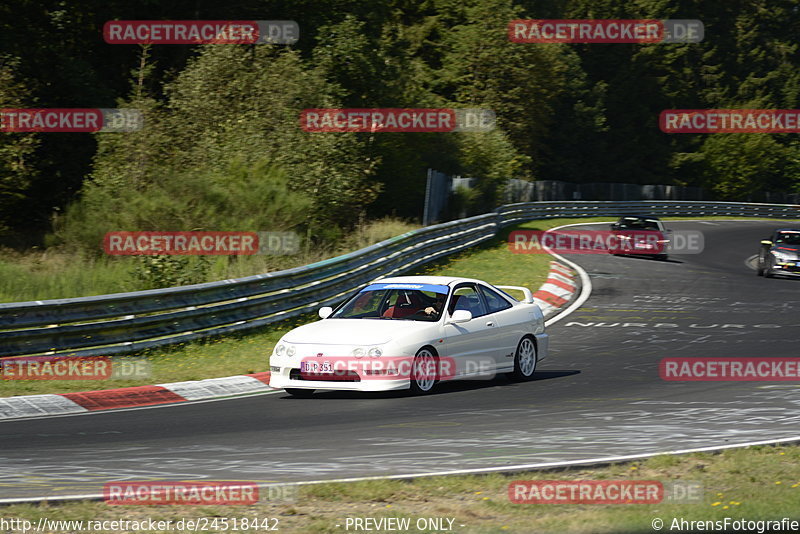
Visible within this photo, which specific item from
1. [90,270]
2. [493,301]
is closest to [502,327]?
[493,301]

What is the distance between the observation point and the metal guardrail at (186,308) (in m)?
13.8

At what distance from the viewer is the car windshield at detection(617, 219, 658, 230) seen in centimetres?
3478

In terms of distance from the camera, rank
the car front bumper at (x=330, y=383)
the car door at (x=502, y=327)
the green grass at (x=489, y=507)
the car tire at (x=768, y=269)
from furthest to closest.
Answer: the car tire at (x=768, y=269) < the car door at (x=502, y=327) < the car front bumper at (x=330, y=383) < the green grass at (x=489, y=507)

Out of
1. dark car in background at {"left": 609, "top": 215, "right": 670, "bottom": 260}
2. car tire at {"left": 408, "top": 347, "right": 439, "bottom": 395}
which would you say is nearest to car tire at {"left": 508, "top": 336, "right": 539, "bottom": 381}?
car tire at {"left": 408, "top": 347, "right": 439, "bottom": 395}

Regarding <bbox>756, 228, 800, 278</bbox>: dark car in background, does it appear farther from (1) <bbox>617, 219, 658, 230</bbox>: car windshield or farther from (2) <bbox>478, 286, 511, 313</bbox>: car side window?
(2) <bbox>478, 286, 511, 313</bbox>: car side window

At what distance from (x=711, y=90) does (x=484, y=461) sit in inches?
3629

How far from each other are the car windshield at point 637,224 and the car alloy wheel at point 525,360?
2145 cm

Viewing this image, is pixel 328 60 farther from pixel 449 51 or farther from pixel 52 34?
pixel 449 51

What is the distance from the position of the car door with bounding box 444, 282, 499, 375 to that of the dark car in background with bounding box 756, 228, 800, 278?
18769 mm

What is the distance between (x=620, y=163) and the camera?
85.1 metres

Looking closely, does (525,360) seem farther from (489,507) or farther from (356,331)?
(489,507)

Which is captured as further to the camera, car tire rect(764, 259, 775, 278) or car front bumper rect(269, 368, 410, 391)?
car tire rect(764, 259, 775, 278)

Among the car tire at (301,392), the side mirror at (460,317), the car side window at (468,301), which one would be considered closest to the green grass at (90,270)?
the car tire at (301,392)

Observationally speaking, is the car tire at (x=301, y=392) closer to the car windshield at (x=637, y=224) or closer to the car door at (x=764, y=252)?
the car door at (x=764, y=252)
